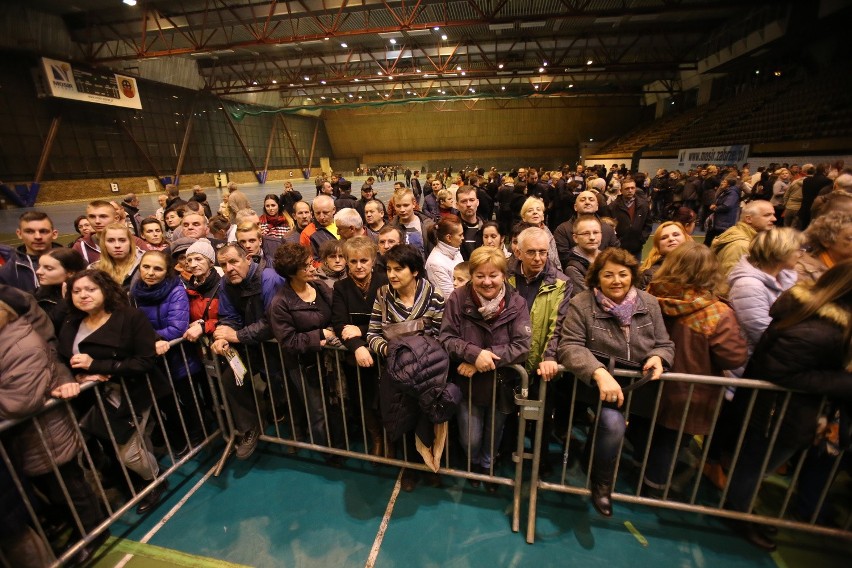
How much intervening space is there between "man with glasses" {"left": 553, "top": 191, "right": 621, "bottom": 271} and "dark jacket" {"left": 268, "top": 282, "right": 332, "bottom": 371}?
2.43 meters

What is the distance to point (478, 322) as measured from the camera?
8.05 ft

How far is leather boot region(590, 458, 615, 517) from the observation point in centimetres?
250

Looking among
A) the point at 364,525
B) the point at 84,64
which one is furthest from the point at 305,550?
the point at 84,64

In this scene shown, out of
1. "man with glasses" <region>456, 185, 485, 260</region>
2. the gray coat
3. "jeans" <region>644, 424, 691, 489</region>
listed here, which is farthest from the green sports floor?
"man with glasses" <region>456, 185, 485, 260</region>

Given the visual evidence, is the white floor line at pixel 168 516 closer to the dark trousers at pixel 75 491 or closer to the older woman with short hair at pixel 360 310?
the dark trousers at pixel 75 491

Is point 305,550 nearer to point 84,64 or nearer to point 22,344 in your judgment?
point 22,344

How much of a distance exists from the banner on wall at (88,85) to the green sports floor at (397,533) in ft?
69.5

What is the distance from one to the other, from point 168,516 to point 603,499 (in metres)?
3.18

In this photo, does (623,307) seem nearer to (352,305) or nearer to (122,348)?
(352,305)

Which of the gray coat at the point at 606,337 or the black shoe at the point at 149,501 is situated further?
the black shoe at the point at 149,501

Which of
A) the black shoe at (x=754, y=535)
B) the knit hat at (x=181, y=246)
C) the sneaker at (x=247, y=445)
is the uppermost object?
the knit hat at (x=181, y=246)

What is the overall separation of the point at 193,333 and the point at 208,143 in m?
27.8

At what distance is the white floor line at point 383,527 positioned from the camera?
2413mm

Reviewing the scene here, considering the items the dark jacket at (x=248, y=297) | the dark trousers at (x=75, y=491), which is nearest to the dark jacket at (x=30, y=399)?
the dark trousers at (x=75, y=491)
